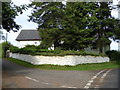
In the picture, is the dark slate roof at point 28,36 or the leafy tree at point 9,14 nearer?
the leafy tree at point 9,14

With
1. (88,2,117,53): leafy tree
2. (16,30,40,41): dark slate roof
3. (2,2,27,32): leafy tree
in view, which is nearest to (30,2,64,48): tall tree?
(88,2,117,53): leafy tree

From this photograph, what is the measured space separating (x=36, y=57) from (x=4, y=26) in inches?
276

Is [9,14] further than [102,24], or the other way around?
[102,24]

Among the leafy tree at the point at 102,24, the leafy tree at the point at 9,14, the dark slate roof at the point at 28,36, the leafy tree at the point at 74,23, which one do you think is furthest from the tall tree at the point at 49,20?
the dark slate roof at the point at 28,36

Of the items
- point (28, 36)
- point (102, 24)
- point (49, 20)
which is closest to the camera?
point (49, 20)

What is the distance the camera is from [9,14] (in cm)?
1652

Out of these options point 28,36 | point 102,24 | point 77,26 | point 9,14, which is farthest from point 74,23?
point 28,36

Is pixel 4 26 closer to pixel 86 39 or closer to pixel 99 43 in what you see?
pixel 86 39

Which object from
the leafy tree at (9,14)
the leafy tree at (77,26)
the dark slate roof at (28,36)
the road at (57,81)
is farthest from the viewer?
the dark slate roof at (28,36)

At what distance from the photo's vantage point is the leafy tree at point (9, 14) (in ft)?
52.5

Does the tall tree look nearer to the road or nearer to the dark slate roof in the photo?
the road

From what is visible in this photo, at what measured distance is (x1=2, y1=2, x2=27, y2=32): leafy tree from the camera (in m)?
16.0

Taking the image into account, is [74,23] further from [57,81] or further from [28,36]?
[28,36]

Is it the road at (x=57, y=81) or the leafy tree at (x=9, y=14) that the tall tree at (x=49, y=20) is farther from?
the road at (x=57, y=81)
